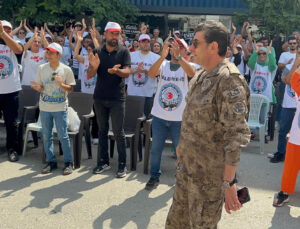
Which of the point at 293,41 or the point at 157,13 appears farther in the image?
the point at 157,13

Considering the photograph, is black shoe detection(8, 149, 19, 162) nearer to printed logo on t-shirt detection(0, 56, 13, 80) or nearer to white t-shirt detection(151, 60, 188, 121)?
printed logo on t-shirt detection(0, 56, 13, 80)


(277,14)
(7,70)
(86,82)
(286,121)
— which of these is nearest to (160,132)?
(286,121)

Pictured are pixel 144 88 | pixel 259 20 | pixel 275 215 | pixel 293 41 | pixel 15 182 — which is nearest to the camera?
pixel 275 215

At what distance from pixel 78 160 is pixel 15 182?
0.97 meters

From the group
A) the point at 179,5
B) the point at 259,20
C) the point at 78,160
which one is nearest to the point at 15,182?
the point at 78,160

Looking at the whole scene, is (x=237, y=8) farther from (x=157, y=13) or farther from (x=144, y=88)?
(x=144, y=88)

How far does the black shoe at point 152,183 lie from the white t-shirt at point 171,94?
800 mm

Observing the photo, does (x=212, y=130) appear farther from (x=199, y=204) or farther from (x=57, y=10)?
(x=57, y=10)

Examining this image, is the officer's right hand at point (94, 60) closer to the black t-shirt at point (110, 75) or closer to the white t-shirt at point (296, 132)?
the black t-shirt at point (110, 75)

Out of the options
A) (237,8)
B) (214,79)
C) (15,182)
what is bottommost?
(15,182)

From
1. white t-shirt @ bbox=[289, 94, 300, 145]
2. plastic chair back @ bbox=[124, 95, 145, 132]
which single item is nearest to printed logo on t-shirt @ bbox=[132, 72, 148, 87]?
plastic chair back @ bbox=[124, 95, 145, 132]

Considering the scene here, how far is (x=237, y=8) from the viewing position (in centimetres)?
1845

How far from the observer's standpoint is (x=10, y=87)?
5.86 m

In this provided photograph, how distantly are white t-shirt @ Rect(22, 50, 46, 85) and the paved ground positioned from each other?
1.79 m
